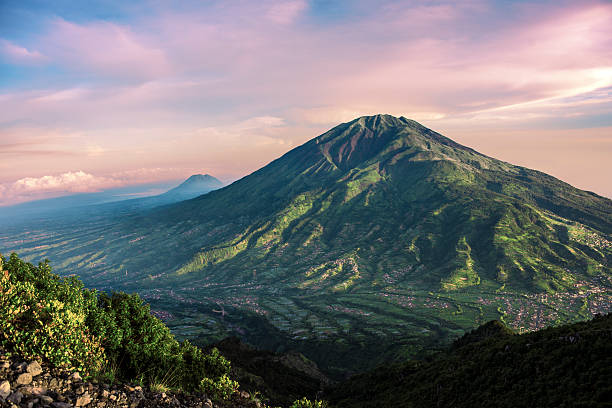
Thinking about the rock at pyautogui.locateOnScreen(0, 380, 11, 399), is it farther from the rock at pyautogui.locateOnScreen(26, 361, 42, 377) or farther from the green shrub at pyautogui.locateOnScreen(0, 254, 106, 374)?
the green shrub at pyautogui.locateOnScreen(0, 254, 106, 374)

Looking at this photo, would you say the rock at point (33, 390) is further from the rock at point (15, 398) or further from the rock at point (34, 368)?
the rock at point (34, 368)

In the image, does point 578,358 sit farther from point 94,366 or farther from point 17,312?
point 17,312

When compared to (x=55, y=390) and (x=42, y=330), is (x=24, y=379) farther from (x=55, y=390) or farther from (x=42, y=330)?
(x=42, y=330)

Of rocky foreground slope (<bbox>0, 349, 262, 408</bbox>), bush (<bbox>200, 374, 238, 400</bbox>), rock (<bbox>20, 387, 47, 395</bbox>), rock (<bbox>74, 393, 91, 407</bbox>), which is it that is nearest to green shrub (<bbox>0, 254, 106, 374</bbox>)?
rocky foreground slope (<bbox>0, 349, 262, 408</bbox>)

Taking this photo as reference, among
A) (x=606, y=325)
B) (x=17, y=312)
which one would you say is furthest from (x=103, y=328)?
(x=606, y=325)

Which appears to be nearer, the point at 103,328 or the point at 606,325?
the point at 103,328
